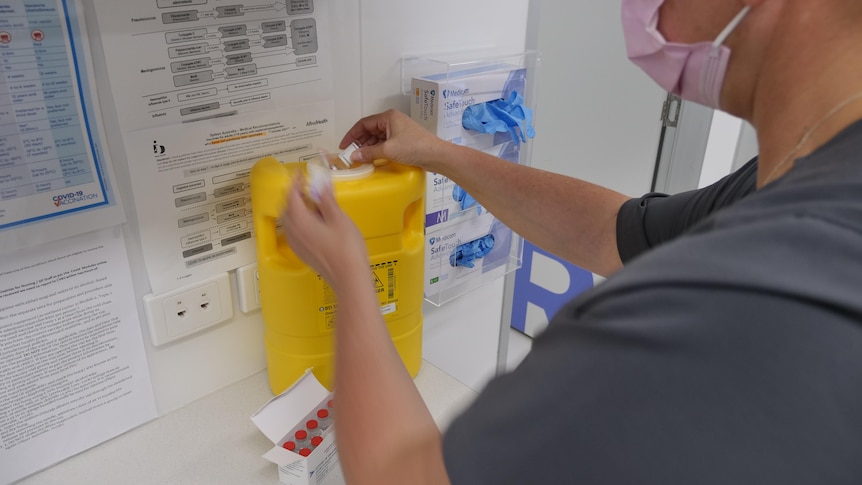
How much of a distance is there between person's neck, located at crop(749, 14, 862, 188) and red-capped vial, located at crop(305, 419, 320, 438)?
0.62 meters

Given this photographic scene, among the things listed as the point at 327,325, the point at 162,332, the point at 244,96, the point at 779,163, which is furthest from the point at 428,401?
the point at 779,163

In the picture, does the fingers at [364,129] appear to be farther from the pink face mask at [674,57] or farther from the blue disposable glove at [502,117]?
the pink face mask at [674,57]

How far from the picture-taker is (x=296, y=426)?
0.83 metres

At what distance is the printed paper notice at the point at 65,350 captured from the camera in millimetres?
756

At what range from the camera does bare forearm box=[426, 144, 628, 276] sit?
932 millimetres

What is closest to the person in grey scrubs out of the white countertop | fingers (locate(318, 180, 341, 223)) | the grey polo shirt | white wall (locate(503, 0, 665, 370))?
the grey polo shirt

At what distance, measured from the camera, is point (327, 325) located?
3.02ft

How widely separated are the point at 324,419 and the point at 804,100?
2.20 ft

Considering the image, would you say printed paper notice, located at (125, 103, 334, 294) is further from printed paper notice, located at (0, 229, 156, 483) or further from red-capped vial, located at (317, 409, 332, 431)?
red-capped vial, located at (317, 409, 332, 431)

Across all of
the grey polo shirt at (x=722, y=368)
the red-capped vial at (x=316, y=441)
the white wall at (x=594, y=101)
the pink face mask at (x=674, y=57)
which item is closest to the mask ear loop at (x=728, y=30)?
the pink face mask at (x=674, y=57)

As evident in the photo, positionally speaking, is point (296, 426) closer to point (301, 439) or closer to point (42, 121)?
point (301, 439)

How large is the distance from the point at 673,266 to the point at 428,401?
26.2 inches

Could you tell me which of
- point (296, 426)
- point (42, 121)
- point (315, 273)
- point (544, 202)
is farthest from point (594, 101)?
point (42, 121)

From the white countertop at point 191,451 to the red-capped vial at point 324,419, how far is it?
0.28ft
